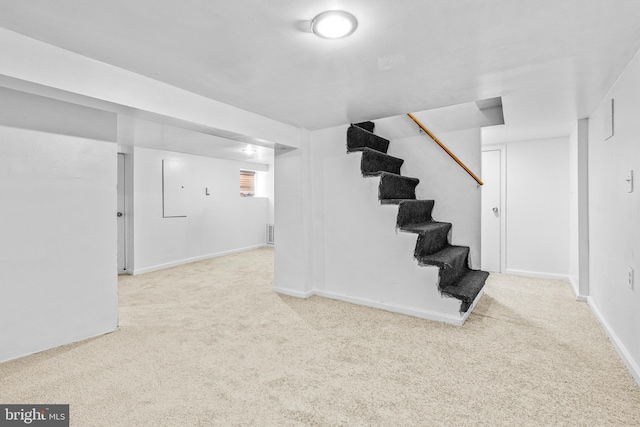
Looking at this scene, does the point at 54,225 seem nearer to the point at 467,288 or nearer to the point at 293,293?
the point at 293,293

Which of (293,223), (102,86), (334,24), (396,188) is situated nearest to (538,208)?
(396,188)

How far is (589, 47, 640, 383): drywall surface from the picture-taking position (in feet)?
6.05

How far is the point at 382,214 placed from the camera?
3.10m

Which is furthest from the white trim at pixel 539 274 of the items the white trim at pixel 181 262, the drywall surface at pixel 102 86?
the white trim at pixel 181 262

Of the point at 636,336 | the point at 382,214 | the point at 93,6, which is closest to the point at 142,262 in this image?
the point at 382,214

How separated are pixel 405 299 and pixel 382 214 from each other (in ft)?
2.78

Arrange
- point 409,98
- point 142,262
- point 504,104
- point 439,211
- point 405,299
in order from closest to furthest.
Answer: point 409,98, point 504,104, point 405,299, point 439,211, point 142,262

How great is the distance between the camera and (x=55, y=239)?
224cm

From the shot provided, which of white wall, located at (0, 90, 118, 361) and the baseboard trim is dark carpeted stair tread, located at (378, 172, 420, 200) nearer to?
the baseboard trim

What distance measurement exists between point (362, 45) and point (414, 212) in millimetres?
1955

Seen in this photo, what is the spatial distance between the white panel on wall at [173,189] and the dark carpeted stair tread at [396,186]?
12.2ft

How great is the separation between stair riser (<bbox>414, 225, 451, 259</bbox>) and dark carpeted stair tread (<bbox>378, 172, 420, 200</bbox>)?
21.9 inches

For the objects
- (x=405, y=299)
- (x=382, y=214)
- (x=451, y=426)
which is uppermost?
(x=382, y=214)

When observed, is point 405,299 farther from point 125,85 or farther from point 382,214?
point 125,85
